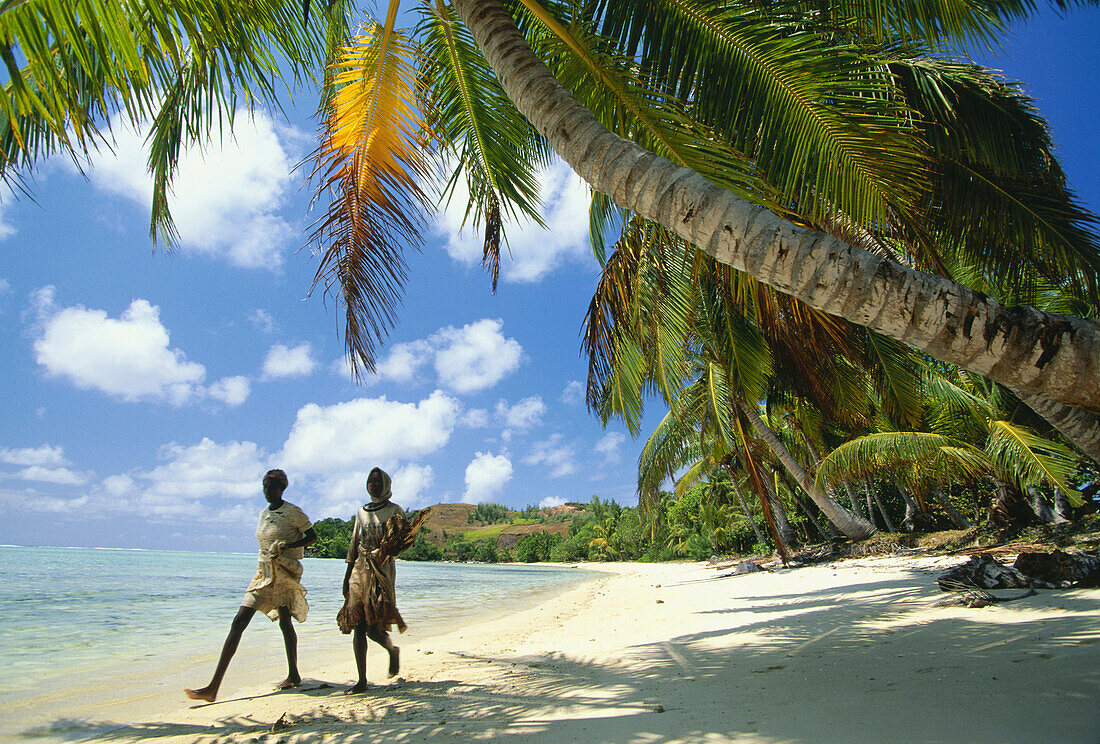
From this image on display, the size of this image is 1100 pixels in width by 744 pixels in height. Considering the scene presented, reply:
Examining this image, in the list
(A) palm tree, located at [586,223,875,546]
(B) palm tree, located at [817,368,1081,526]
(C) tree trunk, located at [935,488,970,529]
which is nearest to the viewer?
(A) palm tree, located at [586,223,875,546]

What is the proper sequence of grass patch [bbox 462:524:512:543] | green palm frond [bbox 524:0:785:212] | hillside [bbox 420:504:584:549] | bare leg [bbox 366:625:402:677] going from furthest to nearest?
grass patch [bbox 462:524:512:543]
hillside [bbox 420:504:584:549]
bare leg [bbox 366:625:402:677]
green palm frond [bbox 524:0:785:212]

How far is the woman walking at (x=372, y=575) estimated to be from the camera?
3.97 meters

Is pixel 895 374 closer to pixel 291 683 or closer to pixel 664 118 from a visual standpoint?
pixel 664 118

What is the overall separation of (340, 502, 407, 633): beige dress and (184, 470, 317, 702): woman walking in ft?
1.11

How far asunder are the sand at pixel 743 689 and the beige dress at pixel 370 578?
48 cm

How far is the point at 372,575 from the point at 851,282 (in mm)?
3487

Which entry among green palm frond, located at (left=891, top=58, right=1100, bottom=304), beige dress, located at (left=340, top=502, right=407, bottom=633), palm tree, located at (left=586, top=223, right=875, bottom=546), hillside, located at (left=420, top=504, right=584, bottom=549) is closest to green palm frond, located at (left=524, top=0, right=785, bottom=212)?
palm tree, located at (left=586, top=223, right=875, bottom=546)

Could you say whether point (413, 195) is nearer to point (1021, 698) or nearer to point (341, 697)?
point (341, 697)

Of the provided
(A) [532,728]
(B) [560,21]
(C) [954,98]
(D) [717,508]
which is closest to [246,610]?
(A) [532,728]

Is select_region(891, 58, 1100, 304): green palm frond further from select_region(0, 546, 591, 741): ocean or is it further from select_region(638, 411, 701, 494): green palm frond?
select_region(638, 411, 701, 494): green palm frond

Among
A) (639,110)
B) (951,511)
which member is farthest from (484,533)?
(639,110)

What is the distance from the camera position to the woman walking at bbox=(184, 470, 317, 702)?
4.04m

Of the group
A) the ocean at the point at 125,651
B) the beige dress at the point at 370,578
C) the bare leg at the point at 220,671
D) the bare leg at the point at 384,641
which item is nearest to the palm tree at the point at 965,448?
the ocean at the point at 125,651

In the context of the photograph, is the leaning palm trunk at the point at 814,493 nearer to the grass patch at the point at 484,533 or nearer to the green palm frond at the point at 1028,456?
the green palm frond at the point at 1028,456
